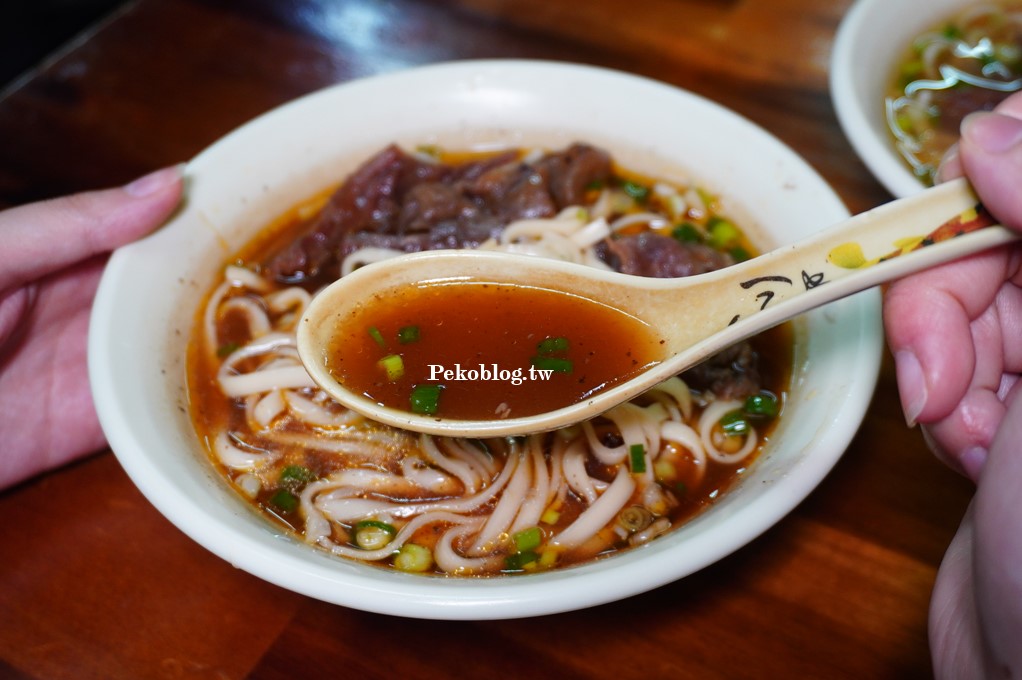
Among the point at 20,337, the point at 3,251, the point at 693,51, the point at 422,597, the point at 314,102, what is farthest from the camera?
the point at 693,51

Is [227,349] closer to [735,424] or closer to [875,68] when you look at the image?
[735,424]

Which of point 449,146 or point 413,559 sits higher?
point 449,146

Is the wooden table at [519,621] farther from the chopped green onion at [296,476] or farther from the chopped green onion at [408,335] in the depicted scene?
the chopped green onion at [408,335]

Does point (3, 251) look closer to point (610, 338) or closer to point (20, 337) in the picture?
point (20, 337)

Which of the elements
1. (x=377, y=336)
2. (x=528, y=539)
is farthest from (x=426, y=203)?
(x=528, y=539)

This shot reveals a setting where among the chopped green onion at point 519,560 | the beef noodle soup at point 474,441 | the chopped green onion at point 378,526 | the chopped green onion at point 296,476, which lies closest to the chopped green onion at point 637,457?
the beef noodle soup at point 474,441

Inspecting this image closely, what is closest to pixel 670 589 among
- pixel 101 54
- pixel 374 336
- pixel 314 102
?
pixel 374 336
